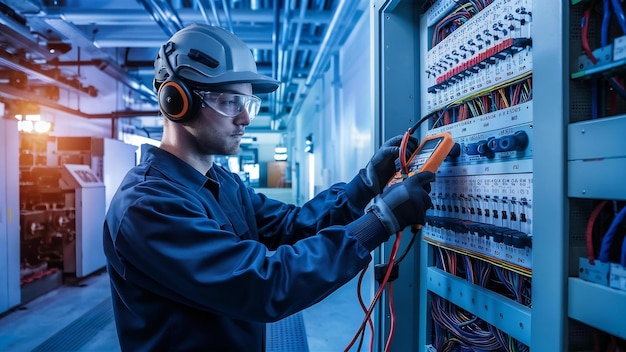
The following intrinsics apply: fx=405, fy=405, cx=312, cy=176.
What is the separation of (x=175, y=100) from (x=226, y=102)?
0.14m

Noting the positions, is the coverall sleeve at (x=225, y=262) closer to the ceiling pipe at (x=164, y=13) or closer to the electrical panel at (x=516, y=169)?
the electrical panel at (x=516, y=169)

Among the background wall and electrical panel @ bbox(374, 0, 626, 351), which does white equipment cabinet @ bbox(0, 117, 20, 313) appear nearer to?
the background wall

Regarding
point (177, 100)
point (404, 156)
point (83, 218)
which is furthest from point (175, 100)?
point (83, 218)

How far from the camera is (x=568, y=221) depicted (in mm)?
723

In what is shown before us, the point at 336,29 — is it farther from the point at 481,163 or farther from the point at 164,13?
the point at 481,163

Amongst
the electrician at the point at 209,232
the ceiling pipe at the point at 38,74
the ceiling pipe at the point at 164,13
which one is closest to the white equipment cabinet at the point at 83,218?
the ceiling pipe at the point at 38,74

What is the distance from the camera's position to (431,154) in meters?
1.07

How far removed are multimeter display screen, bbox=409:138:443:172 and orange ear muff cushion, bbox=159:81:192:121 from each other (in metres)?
0.65

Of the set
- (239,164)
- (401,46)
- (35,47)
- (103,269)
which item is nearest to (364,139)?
(401,46)

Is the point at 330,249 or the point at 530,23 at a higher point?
the point at 530,23

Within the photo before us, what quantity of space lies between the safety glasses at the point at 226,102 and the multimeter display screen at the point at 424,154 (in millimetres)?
519

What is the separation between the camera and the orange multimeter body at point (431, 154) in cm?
106

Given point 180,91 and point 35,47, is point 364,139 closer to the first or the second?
point 180,91

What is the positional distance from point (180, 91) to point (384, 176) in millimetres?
697
